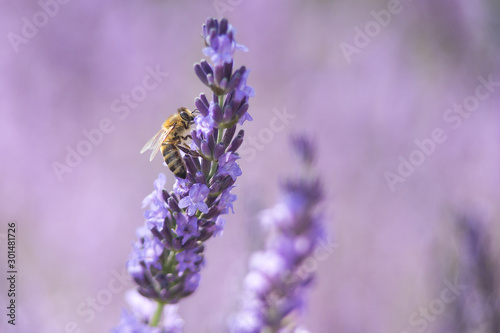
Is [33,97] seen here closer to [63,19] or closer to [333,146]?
[63,19]

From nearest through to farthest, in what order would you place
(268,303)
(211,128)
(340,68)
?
(211,128) < (268,303) < (340,68)

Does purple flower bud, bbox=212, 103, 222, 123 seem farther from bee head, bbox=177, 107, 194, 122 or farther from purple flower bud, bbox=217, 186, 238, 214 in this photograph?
bee head, bbox=177, 107, 194, 122

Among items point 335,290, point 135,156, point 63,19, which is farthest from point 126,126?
point 335,290

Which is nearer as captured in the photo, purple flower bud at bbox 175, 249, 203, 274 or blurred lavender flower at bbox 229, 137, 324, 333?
purple flower bud at bbox 175, 249, 203, 274

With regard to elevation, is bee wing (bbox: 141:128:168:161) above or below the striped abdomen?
above

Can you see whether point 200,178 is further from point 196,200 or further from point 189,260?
point 189,260

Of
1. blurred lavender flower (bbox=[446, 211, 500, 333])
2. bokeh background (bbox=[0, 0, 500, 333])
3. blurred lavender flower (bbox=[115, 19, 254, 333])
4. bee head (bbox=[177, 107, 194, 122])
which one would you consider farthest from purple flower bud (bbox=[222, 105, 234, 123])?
bokeh background (bbox=[0, 0, 500, 333])

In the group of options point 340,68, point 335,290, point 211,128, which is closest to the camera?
point 211,128
